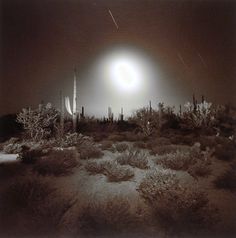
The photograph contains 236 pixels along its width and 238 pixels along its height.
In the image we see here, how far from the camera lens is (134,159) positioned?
3271 millimetres

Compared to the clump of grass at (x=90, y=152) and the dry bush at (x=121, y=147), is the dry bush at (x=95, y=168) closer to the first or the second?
the clump of grass at (x=90, y=152)

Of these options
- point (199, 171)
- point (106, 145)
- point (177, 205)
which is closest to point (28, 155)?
point (106, 145)

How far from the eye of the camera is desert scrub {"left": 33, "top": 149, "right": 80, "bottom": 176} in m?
3.21

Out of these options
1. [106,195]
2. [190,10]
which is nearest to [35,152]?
[106,195]

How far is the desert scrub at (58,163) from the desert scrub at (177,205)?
783 mm

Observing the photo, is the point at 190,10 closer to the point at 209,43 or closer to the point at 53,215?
the point at 209,43

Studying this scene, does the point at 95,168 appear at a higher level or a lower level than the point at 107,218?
higher

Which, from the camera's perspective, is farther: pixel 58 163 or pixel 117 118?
pixel 117 118

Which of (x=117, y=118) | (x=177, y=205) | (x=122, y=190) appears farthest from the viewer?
(x=117, y=118)

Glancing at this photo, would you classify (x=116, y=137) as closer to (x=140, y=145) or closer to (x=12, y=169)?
(x=140, y=145)

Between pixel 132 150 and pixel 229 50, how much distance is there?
1.71 m

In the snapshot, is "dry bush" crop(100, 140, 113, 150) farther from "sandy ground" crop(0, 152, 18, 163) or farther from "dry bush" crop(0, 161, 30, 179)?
"sandy ground" crop(0, 152, 18, 163)

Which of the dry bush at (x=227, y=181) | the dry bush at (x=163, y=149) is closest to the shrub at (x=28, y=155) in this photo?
the dry bush at (x=163, y=149)

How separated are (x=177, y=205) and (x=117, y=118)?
1.14 m
